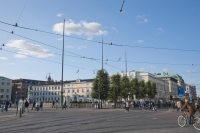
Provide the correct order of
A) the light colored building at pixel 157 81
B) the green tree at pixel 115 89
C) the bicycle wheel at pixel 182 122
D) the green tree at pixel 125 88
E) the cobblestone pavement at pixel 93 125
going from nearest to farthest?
the cobblestone pavement at pixel 93 125 → the bicycle wheel at pixel 182 122 → the green tree at pixel 115 89 → the green tree at pixel 125 88 → the light colored building at pixel 157 81

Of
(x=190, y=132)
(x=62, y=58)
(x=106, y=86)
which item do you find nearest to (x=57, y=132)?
(x=190, y=132)

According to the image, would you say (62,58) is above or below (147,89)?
above

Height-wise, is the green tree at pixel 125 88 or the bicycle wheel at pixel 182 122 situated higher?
the green tree at pixel 125 88

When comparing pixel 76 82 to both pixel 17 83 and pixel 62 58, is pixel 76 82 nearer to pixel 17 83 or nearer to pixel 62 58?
pixel 17 83

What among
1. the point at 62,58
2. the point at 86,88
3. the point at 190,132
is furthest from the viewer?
the point at 86,88

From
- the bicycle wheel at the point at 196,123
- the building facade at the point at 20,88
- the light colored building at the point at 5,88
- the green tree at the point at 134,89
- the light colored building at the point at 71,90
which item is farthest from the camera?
the building facade at the point at 20,88

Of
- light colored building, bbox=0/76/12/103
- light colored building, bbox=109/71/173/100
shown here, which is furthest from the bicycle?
light colored building, bbox=0/76/12/103

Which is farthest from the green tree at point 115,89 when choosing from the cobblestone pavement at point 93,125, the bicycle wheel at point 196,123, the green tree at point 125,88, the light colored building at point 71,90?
the light colored building at point 71,90

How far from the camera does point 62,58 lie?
128 ft

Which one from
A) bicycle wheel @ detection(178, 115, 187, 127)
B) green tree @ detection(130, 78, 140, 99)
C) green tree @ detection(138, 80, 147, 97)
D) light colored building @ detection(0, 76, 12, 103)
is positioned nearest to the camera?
bicycle wheel @ detection(178, 115, 187, 127)

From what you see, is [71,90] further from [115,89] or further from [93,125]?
[93,125]

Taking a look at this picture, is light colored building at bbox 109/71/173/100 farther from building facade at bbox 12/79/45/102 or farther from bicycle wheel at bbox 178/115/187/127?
bicycle wheel at bbox 178/115/187/127

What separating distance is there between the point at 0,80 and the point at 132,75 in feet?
235

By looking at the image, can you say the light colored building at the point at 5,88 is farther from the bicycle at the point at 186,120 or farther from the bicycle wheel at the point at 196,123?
the bicycle wheel at the point at 196,123
